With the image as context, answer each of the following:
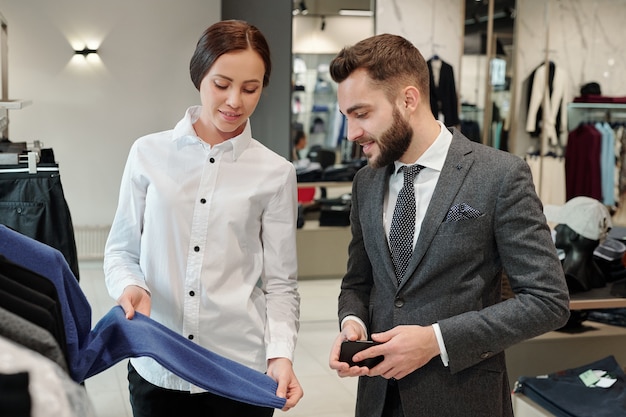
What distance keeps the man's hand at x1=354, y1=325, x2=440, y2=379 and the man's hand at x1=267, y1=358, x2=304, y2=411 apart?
0.15 metres

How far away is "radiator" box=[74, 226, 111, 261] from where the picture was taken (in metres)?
7.06

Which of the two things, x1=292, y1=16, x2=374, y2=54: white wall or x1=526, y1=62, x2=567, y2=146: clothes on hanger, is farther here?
x1=526, y1=62, x2=567, y2=146: clothes on hanger

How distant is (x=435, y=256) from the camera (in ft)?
5.57

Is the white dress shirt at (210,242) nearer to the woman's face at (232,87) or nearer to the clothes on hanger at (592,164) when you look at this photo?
the woman's face at (232,87)

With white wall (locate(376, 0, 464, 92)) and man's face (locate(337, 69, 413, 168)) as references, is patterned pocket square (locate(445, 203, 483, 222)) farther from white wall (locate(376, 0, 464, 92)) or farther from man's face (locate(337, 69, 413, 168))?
white wall (locate(376, 0, 464, 92))

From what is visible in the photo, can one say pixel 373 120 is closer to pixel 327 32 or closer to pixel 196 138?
pixel 196 138

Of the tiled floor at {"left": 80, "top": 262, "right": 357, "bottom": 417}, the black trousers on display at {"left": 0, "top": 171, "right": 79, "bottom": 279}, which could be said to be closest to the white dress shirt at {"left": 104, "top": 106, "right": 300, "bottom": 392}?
the black trousers on display at {"left": 0, "top": 171, "right": 79, "bottom": 279}

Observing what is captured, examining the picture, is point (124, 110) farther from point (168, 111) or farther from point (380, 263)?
point (380, 263)

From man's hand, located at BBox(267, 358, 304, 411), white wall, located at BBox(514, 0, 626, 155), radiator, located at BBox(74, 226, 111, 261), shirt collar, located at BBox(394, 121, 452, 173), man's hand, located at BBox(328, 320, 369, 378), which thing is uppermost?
white wall, located at BBox(514, 0, 626, 155)

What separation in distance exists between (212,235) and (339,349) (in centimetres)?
40

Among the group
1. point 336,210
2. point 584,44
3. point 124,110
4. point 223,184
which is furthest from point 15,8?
point 223,184

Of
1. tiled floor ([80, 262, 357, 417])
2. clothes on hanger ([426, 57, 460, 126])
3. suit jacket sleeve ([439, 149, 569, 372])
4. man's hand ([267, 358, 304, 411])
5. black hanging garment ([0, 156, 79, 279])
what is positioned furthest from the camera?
clothes on hanger ([426, 57, 460, 126])

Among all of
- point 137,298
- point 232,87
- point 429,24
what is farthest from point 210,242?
point 429,24

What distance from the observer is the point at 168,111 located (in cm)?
732
